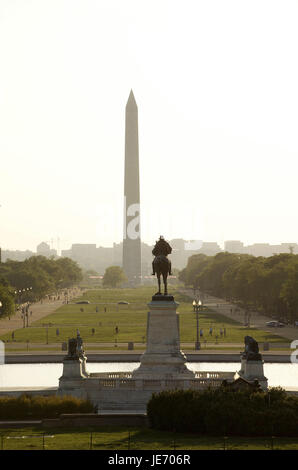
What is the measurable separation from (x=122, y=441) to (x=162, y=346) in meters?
14.3

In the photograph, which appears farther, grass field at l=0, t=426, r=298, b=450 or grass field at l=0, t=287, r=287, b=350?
grass field at l=0, t=287, r=287, b=350

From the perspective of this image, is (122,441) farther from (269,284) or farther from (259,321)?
(269,284)

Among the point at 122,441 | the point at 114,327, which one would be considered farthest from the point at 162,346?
the point at 114,327

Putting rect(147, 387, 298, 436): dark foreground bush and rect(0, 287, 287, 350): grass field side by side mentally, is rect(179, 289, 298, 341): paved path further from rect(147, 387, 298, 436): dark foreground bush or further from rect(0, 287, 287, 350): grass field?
rect(147, 387, 298, 436): dark foreground bush

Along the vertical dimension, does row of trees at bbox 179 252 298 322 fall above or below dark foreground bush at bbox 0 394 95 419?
above

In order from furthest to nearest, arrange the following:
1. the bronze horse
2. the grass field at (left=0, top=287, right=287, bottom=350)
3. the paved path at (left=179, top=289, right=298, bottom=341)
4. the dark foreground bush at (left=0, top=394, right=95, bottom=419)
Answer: the paved path at (left=179, top=289, right=298, bottom=341), the grass field at (left=0, top=287, right=287, bottom=350), the bronze horse, the dark foreground bush at (left=0, top=394, right=95, bottom=419)

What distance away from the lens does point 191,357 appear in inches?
2542

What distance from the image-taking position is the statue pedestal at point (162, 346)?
1797 inches

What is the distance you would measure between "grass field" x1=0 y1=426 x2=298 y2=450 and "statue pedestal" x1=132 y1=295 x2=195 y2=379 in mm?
10205

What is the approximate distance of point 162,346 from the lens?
46.2m

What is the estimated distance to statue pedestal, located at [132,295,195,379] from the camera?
150 feet

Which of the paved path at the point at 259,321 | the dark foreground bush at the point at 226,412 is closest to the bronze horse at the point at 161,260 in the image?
the dark foreground bush at the point at 226,412

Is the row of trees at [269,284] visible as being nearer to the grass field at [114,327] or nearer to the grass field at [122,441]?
the grass field at [114,327]

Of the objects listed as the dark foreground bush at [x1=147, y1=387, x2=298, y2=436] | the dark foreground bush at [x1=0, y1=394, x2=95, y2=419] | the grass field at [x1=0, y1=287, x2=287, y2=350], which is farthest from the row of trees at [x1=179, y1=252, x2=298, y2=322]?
the dark foreground bush at [x1=147, y1=387, x2=298, y2=436]
